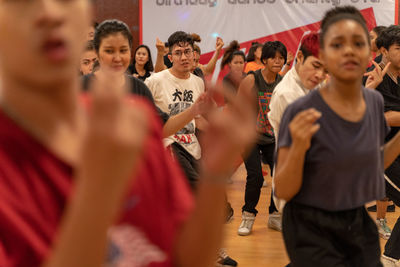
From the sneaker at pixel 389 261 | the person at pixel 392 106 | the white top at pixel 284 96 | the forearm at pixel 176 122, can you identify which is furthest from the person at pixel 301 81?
the sneaker at pixel 389 261

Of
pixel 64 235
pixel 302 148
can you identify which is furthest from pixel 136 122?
pixel 302 148

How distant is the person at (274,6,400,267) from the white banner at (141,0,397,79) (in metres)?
7.63

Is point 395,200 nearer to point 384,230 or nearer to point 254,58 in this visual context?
point 384,230

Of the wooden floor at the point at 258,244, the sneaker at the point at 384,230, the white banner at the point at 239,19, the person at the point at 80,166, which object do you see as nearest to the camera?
the person at the point at 80,166

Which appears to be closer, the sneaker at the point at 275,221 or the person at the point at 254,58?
the sneaker at the point at 275,221

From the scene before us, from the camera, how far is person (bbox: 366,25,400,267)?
12.2 feet

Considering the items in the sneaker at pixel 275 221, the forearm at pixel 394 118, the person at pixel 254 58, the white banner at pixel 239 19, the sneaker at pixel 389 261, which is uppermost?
the white banner at pixel 239 19

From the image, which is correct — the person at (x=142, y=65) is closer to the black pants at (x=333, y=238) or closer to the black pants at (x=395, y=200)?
the black pants at (x=395, y=200)

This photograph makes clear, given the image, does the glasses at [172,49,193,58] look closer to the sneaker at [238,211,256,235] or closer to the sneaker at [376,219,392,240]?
the sneaker at [238,211,256,235]

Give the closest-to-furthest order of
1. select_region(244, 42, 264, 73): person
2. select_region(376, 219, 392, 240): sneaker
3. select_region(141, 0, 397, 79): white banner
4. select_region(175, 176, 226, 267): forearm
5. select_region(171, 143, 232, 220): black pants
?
select_region(175, 176, 226, 267): forearm → select_region(171, 143, 232, 220): black pants → select_region(376, 219, 392, 240): sneaker → select_region(244, 42, 264, 73): person → select_region(141, 0, 397, 79): white banner

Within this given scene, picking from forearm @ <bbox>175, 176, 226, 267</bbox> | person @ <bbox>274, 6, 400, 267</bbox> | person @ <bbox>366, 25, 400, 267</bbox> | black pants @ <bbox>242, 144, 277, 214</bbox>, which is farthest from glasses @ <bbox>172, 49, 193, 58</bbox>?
forearm @ <bbox>175, 176, 226, 267</bbox>

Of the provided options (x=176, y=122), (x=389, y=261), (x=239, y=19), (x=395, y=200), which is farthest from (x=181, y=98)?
(x=239, y=19)

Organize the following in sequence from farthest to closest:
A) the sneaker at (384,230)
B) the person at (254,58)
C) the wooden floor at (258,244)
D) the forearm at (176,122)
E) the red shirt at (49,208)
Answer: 1. the person at (254,58)
2. the sneaker at (384,230)
3. the wooden floor at (258,244)
4. the forearm at (176,122)
5. the red shirt at (49,208)

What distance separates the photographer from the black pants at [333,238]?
81.7 inches
